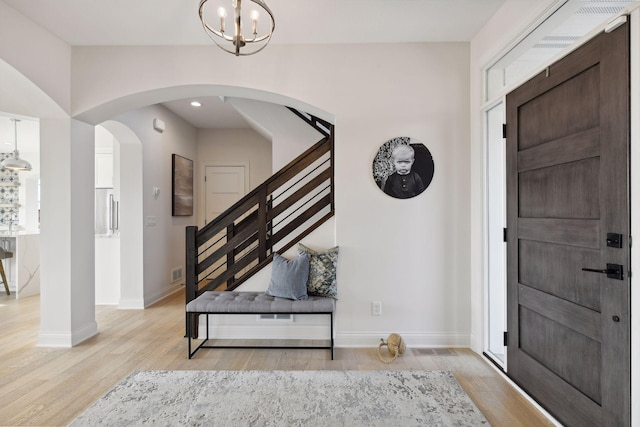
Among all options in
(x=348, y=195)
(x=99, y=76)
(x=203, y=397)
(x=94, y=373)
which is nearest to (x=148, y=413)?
(x=203, y=397)

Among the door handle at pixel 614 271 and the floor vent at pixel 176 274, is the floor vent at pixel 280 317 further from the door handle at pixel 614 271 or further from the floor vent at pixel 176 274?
the floor vent at pixel 176 274

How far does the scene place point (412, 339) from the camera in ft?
10.0

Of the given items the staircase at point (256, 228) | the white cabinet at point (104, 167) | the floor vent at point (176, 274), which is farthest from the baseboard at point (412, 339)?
the white cabinet at point (104, 167)

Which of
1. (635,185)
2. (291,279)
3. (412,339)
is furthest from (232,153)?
(635,185)

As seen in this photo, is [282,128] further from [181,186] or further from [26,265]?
[26,265]

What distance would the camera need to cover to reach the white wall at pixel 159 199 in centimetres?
444

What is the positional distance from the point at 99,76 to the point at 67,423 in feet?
9.18

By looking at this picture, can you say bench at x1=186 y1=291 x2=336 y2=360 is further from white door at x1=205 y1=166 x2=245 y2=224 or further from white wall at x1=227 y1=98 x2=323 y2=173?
white door at x1=205 y1=166 x2=245 y2=224

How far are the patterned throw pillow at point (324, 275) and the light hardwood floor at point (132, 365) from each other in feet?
1.68

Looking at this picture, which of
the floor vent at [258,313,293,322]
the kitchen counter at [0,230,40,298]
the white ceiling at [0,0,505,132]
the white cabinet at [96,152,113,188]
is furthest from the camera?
the white cabinet at [96,152,113,188]

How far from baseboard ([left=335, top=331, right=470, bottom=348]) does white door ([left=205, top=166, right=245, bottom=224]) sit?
3749 millimetres

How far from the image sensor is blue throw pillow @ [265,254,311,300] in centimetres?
295

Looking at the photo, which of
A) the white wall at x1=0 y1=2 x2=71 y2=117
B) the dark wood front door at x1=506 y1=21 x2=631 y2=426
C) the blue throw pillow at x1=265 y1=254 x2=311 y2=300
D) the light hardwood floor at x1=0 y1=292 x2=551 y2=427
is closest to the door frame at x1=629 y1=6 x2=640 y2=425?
the dark wood front door at x1=506 y1=21 x2=631 y2=426

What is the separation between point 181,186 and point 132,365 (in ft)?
10.7
